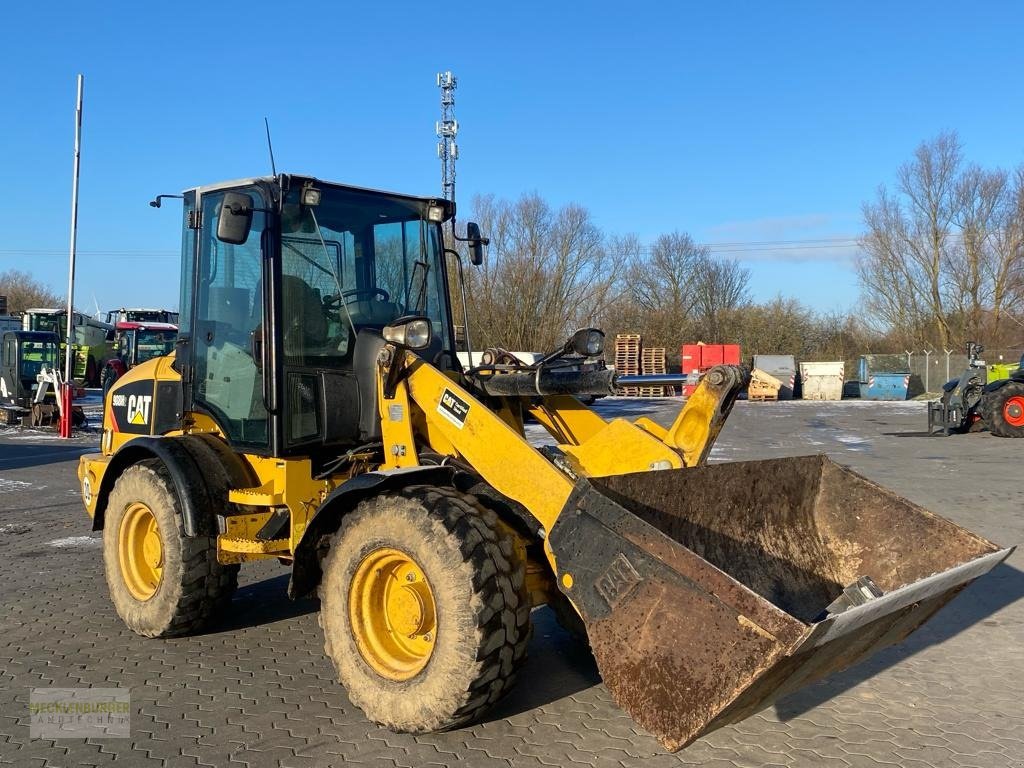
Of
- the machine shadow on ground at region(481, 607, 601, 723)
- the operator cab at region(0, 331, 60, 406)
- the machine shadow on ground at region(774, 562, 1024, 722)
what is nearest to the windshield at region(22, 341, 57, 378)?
the operator cab at region(0, 331, 60, 406)

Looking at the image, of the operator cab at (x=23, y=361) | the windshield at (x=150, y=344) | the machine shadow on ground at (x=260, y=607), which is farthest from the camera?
the windshield at (x=150, y=344)

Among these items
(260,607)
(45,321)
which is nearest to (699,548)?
(260,607)

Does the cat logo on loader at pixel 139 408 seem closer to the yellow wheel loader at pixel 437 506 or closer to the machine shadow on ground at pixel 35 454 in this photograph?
the yellow wheel loader at pixel 437 506

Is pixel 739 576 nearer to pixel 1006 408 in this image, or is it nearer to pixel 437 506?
pixel 437 506

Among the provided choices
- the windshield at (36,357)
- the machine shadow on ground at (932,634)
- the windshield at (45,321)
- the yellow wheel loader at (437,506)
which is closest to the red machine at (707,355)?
the windshield at (36,357)

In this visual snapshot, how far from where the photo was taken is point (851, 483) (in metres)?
4.85

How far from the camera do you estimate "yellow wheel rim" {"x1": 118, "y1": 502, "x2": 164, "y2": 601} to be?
19.1 feet

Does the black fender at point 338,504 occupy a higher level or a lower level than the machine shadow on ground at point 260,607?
higher

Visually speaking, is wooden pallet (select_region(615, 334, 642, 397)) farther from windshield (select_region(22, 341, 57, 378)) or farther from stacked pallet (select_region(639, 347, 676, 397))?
windshield (select_region(22, 341, 57, 378))

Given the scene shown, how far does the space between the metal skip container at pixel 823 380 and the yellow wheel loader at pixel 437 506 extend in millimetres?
32958

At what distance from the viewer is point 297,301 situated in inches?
204

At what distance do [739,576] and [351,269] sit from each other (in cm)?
282

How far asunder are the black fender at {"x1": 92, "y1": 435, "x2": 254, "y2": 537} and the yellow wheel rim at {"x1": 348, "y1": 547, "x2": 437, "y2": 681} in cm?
136

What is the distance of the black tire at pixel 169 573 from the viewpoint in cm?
537
